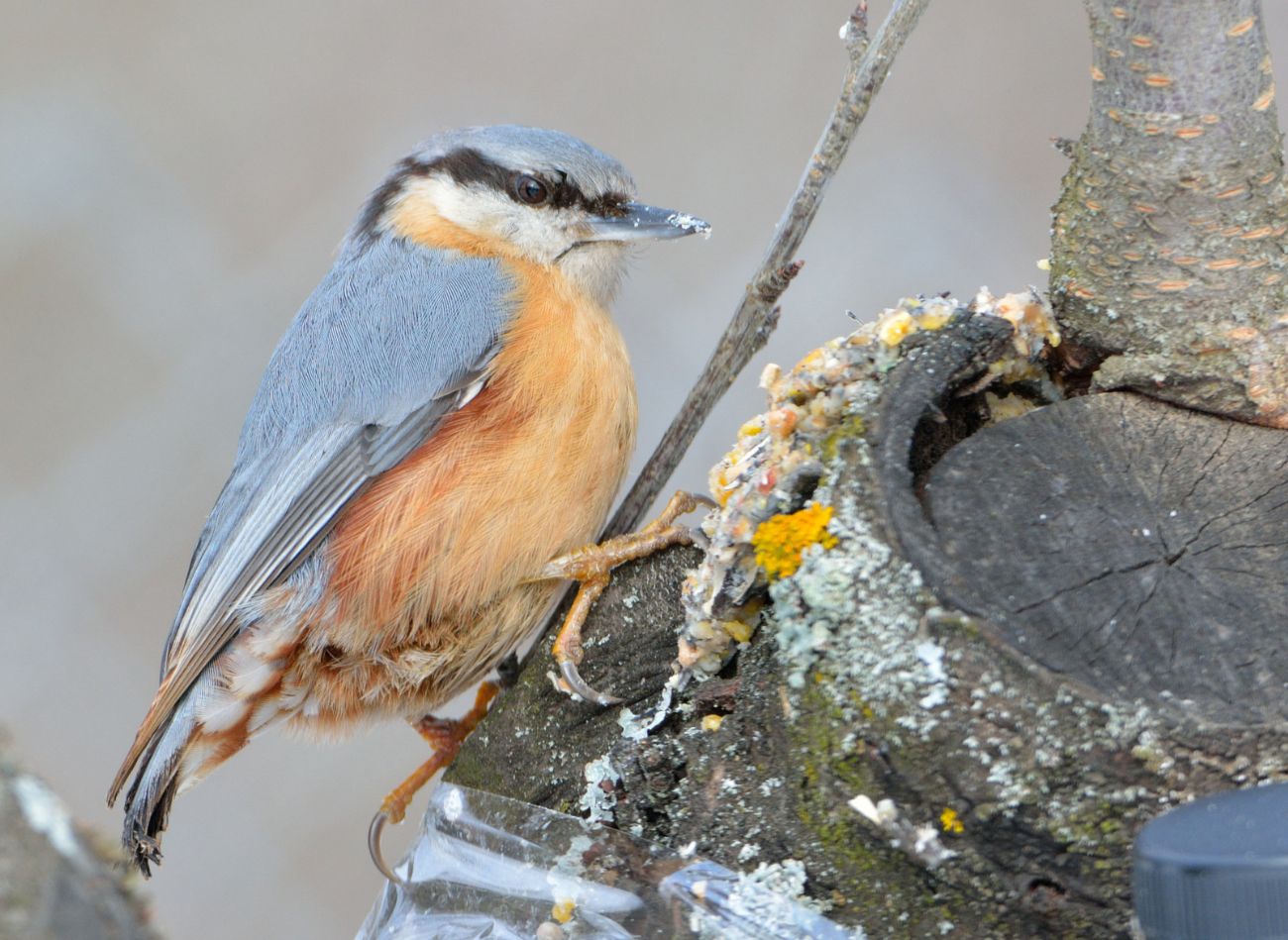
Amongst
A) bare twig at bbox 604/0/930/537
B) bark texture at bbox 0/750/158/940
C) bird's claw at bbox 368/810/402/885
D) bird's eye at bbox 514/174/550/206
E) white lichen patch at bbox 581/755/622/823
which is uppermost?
bird's eye at bbox 514/174/550/206

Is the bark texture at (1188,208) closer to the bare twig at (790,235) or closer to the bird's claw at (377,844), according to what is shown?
the bare twig at (790,235)

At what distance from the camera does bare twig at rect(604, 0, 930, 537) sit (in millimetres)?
1595

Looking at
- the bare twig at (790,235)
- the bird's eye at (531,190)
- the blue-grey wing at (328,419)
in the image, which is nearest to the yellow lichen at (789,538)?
the bare twig at (790,235)

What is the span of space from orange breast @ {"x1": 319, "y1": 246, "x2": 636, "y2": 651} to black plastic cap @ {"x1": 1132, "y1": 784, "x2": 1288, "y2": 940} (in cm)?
121

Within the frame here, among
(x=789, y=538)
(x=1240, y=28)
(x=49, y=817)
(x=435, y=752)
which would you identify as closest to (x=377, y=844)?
(x=435, y=752)

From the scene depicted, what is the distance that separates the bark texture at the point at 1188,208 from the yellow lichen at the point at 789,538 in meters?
0.43

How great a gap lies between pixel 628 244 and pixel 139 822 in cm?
126

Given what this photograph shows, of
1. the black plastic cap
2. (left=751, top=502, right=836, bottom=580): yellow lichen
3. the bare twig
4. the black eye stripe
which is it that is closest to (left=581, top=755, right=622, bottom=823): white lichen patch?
(left=751, top=502, right=836, bottom=580): yellow lichen

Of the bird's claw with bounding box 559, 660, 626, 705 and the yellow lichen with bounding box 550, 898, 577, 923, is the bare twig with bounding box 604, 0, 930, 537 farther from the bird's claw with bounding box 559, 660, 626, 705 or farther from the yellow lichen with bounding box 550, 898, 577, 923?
the yellow lichen with bounding box 550, 898, 577, 923

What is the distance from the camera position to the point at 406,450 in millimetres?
2014

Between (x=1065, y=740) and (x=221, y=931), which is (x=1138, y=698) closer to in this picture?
(x=1065, y=740)

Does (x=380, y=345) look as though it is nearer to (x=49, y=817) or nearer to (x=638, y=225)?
(x=638, y=225)

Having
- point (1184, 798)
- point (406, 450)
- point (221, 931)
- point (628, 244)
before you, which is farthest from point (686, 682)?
point (221, 931)

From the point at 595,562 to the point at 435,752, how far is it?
502 mm
